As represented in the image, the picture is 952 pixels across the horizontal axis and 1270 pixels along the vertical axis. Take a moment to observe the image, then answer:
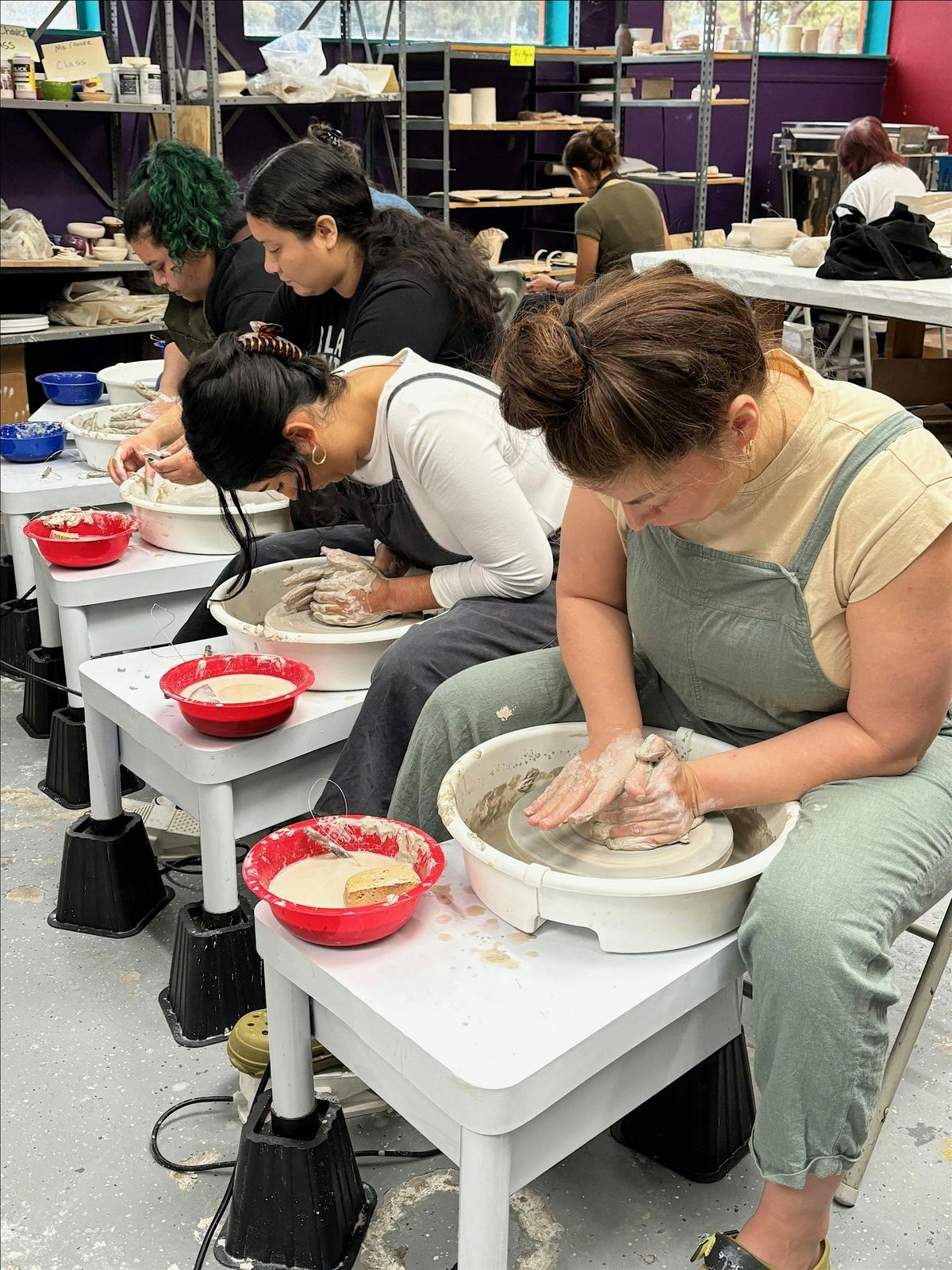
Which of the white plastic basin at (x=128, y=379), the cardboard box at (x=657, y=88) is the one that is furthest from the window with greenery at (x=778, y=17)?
the white plastic basin at (x=128, y=379)

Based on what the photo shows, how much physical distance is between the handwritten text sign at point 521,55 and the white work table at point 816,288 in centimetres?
230

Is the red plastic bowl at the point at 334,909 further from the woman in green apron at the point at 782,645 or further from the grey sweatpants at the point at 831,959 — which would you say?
the grey sweatpants at the point at 831,959

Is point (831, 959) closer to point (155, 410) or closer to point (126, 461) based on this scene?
point (126, 461)

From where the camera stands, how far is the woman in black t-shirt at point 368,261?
2.30 metres

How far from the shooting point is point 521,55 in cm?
609

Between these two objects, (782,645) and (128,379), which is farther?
(128,379)

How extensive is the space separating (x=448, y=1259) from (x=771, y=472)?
3.34 feet

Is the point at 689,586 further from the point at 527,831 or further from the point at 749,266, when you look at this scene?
the point at 749,266

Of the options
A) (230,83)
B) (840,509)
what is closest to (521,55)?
(230,83)

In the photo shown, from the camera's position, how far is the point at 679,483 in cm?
123

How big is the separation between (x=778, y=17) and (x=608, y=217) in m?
4.23

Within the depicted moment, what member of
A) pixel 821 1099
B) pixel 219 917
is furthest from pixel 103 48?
pixel 821 1099

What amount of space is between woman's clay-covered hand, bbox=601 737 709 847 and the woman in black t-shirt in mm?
1222

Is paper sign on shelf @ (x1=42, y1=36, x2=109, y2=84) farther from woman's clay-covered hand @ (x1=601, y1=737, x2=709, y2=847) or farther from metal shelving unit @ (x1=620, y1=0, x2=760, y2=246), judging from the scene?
woman's clay-covered hand @ (x1=601, y1=737, x2=709, y2=847)
